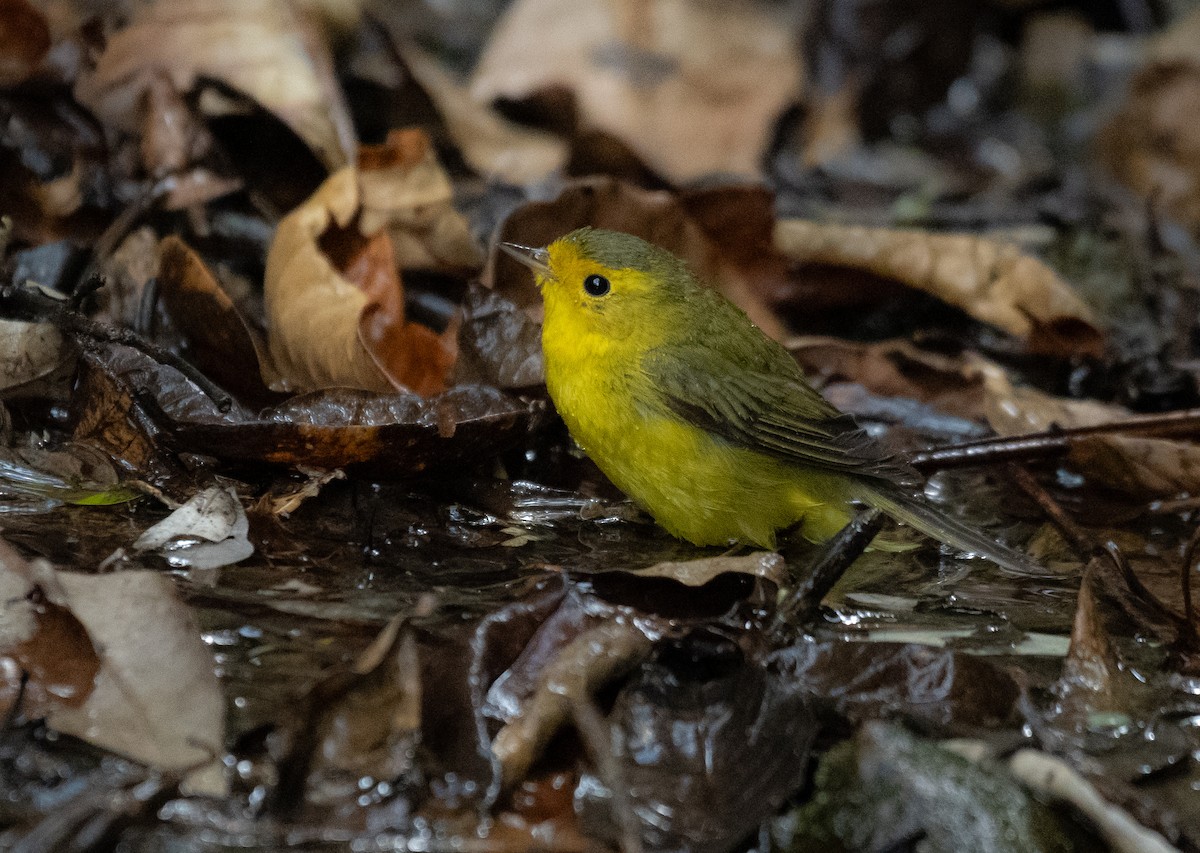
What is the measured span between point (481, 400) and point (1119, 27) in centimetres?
740

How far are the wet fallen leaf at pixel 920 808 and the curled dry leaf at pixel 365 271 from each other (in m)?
1.76

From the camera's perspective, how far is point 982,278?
533 centimetres

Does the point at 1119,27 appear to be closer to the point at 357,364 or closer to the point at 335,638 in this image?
the point at 357,364

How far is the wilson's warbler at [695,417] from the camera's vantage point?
3678 mm

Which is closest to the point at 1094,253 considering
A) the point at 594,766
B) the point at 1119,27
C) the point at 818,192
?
the point at 818,192

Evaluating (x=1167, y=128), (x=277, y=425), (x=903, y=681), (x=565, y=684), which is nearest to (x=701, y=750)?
(x=565, y=684)

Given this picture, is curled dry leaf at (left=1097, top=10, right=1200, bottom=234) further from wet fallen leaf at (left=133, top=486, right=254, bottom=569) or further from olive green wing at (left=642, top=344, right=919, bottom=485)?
wet fallen leaf at (left=133, top=486, right=254, bottom=569)

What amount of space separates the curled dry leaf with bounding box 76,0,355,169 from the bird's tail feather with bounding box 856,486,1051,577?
263 cm

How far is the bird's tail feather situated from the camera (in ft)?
11.5

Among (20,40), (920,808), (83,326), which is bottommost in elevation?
(920,808)

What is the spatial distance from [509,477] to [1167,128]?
5406 millimetres

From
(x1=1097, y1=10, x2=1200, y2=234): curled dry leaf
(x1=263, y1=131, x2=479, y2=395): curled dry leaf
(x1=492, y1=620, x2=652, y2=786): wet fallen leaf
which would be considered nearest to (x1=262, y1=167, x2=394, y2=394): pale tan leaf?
(x1=263, y1=131, x2=479, y2=395): curled dry leaf

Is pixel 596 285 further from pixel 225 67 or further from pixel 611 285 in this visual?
pixel 225 67

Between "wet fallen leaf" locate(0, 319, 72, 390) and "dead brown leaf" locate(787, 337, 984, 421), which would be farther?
"dead brown leaf" locate(787, 337, 984, 421)
